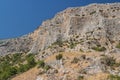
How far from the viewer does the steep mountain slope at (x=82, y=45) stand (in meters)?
58.7

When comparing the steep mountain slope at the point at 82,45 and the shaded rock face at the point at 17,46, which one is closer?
the steep mountain slope at the point at 82,45

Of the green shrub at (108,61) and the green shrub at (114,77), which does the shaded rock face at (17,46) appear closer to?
the green shrub at (108,61)

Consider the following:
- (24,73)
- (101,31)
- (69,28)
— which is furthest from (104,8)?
(24,73)

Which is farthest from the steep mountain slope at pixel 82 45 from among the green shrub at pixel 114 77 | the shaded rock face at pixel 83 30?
the green shrub at pixel 114 77

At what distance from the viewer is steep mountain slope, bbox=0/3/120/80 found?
193 feet

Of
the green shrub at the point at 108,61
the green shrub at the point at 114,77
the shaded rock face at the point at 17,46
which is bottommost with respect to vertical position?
the green shrub at the point at 114,77

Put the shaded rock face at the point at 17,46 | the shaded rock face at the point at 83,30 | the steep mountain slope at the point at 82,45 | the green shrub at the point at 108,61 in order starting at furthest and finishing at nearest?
1. the shaded rock face at the point at 17,46
2. the shaded rock face at the point at 83,30
3. the green shrub at the point at 108,61
4. the steep mountain slope at the point at 82,45

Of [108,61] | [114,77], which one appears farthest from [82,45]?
[114,77]

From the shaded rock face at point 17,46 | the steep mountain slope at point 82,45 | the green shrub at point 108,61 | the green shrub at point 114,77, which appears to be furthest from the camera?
the shaded rock face at point 17,46

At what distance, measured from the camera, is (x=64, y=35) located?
95938 millimetres

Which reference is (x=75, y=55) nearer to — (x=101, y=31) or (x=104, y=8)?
(x=101, y=31)

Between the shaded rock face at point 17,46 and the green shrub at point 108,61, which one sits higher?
the shaded rock face at point 17,46

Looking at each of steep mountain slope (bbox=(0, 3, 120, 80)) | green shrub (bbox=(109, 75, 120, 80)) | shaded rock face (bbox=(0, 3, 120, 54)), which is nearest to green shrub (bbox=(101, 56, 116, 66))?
steep mountain slope (bbox=(0, 3, 120, 80))

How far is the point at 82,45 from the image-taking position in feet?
247
